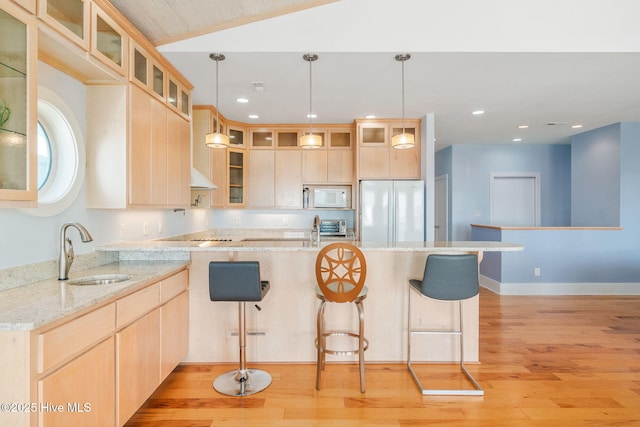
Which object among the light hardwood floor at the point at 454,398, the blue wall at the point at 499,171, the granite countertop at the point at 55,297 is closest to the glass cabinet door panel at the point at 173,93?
the granite countertop at the point at 55,297

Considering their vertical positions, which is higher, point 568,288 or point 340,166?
point 340,166

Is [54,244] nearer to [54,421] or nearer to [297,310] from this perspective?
[54,421]

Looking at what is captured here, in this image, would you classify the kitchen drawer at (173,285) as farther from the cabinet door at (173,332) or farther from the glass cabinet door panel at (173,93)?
the glass cabinet door panel at (173,93)

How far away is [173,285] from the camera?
2.36 m

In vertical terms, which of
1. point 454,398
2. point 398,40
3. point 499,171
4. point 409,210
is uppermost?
point 398,40

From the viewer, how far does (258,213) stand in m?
5.42

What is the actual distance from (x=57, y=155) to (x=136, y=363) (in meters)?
1.41

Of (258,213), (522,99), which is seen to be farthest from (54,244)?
(522,99)

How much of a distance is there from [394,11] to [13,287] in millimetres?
3164

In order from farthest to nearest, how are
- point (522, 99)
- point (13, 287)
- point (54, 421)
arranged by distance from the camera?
point (522, 99) → point (13, 287) → point (54, 421)

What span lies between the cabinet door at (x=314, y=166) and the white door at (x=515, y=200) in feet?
11.8

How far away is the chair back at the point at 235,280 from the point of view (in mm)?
2172

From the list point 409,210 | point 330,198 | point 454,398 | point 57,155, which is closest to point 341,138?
point 330,198

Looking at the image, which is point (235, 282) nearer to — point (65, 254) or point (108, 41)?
point (65, 254)
